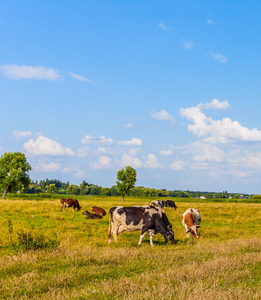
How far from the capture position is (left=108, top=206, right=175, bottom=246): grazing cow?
45.9ft

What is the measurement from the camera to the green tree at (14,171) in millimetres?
62816

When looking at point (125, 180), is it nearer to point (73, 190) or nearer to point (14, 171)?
point (14, 171)

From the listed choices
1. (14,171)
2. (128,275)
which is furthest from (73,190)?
(128,275)

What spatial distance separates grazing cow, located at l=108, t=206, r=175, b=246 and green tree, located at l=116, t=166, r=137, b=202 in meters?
65.4

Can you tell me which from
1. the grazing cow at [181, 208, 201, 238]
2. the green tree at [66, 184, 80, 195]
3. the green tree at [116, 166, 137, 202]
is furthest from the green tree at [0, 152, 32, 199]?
the green tree at [66, 184, 80, 195]

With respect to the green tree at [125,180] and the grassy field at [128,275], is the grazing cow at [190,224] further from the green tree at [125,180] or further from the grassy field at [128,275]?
the green tree at [125,180]

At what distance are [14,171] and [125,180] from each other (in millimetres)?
29936

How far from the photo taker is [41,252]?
982cm

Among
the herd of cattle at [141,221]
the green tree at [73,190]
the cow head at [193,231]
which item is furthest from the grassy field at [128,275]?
the green tree at [73,190]

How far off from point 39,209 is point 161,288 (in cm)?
2507

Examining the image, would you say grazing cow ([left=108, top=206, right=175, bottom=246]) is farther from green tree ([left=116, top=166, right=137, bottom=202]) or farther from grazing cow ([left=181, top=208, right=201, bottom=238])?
green tree ([left=116, top=166, right=137, bottom=202])

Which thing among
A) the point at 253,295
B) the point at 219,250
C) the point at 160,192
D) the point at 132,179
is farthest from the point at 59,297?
the point at 160,192

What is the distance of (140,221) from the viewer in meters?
14.2

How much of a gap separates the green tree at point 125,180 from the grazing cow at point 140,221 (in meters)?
65.4
